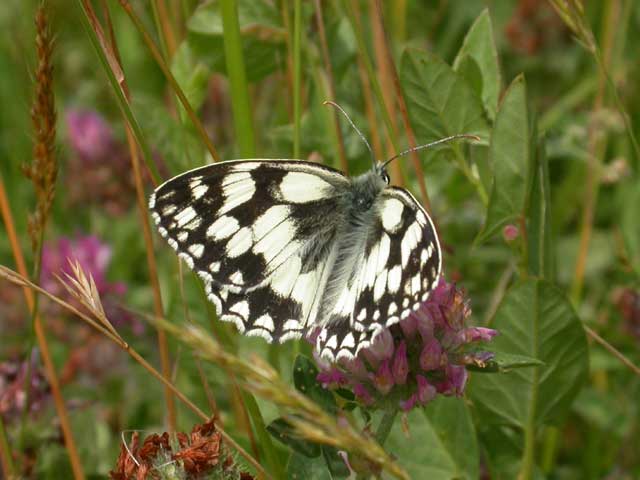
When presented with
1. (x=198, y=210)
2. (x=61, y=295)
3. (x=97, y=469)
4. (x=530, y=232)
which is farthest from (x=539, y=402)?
(x=61, y=295)

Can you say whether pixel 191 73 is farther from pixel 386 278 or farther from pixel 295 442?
pixel 295 442

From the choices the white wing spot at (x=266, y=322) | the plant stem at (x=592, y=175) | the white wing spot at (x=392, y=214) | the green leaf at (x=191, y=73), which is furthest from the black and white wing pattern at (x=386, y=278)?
the plant stem at (x=592, y=175)

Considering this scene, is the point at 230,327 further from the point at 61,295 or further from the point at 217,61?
the point at 61,295

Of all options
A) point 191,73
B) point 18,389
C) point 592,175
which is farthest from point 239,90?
point 592,175

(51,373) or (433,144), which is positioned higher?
(433,144)

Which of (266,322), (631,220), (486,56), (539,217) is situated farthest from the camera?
(631,220)

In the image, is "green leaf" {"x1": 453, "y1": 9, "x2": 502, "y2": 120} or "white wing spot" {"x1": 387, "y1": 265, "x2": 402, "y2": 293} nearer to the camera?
"white wing spot" {"x1": 387, "y1": 265, "x2": 402, "y2": 293}

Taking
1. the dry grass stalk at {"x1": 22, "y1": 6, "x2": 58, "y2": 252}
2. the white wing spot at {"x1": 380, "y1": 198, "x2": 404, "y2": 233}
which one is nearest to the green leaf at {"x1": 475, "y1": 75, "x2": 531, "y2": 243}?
the white wing spot at {"x1": 380, "y1": 198, "x2": 404, "y2": 233}

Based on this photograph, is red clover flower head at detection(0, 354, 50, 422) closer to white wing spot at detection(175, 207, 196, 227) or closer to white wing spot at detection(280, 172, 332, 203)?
white wing spot at detection(175, 207, 196, 227)
